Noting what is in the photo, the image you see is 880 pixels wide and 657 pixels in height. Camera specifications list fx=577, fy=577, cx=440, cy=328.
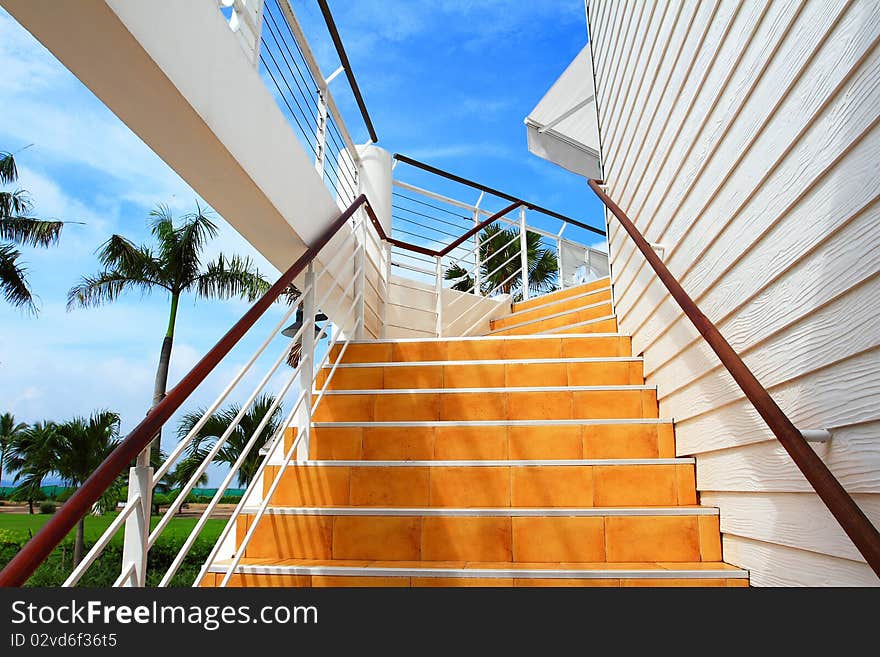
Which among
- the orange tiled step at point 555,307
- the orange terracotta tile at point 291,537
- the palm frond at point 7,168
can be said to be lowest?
the orange terracotta tile at point 291,537

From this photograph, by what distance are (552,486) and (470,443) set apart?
17.3 inches

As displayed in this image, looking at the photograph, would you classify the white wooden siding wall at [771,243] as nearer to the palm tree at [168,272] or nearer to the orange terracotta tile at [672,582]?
the orange terracotta tile at [672,582]

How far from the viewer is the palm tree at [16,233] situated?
35.2 ft

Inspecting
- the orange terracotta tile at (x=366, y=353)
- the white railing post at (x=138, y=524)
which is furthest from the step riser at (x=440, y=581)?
the orange terracotta tile at (x=366, y=353)

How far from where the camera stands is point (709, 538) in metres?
2.10

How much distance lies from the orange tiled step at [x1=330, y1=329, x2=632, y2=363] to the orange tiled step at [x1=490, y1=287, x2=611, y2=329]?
0.96 metres

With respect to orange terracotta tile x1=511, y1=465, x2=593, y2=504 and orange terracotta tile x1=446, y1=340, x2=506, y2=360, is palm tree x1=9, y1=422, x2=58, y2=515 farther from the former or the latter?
orange terracotta tile x1=511, y1=465, x2=593, y2=504

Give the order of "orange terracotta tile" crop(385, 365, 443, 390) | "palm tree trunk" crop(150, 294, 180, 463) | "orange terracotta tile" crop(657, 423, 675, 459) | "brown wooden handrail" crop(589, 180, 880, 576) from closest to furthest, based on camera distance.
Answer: "brown wooden handrail" crop(589, 180, 880, 576) < "orange terracotta tile" crop(657, 423, 675, 459) < "orange terracotta tile" crop(385, 365, 443, 390) < "palm tree trunk" crop(150, 294, 180, 463)

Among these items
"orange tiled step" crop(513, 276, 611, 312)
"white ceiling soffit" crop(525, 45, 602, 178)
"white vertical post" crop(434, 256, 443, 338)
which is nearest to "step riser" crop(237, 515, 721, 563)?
"orange tiled step" crop(513, 276, 611, 312)

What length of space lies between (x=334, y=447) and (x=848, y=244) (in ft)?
7.06

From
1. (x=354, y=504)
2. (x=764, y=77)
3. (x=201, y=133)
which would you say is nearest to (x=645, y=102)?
(x=764, y=77)

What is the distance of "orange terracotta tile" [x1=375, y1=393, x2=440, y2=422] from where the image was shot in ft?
9.61

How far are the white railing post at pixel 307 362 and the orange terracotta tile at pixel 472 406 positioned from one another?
664 mm

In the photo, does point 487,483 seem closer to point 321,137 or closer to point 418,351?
point 418,351
